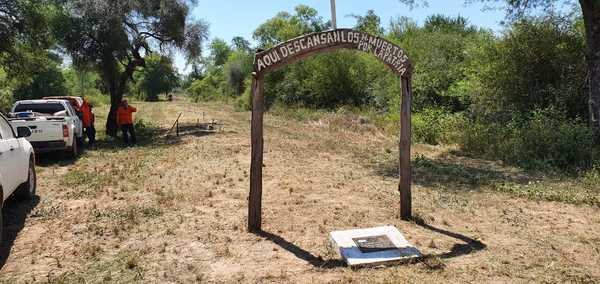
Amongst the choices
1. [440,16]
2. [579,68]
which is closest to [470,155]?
[579,68]

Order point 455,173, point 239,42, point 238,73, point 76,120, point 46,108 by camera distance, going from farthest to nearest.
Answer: point 239,42, point 238,73, point 76,120, point 46,108, point 455,173

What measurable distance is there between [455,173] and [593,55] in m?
5.51

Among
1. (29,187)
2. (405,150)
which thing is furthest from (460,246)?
(29,187)

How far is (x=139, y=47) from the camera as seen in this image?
21000mm

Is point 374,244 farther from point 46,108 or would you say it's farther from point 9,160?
point 46,108

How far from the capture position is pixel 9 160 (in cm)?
691

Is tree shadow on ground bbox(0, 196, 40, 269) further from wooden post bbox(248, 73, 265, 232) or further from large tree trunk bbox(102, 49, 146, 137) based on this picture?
large tree trunk bbox(102, 49, 146, 137)

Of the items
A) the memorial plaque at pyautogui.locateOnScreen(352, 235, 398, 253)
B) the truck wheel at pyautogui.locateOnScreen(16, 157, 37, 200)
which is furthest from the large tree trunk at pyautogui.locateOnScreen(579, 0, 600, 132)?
the truck wheel at pyautogui.locateOnScreen(16, 157, 37, 200)

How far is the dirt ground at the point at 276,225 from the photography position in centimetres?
536

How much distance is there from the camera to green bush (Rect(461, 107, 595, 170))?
11.7 meters

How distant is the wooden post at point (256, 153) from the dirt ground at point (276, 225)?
278mm

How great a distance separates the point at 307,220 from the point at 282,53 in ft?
8.21

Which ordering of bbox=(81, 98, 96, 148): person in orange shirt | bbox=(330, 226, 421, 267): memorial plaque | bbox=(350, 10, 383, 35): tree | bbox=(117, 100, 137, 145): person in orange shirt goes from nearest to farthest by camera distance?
bbox=(330, 226, 421, 267): memorial plaque < bbox=(117, 100, 137, 145): person in orange shirt < bbox=(81, 98, 96, 148): person in orange shirt < bbox=(350, 10, 383, 35): tree

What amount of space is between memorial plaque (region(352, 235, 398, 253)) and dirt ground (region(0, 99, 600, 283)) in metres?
0.39
